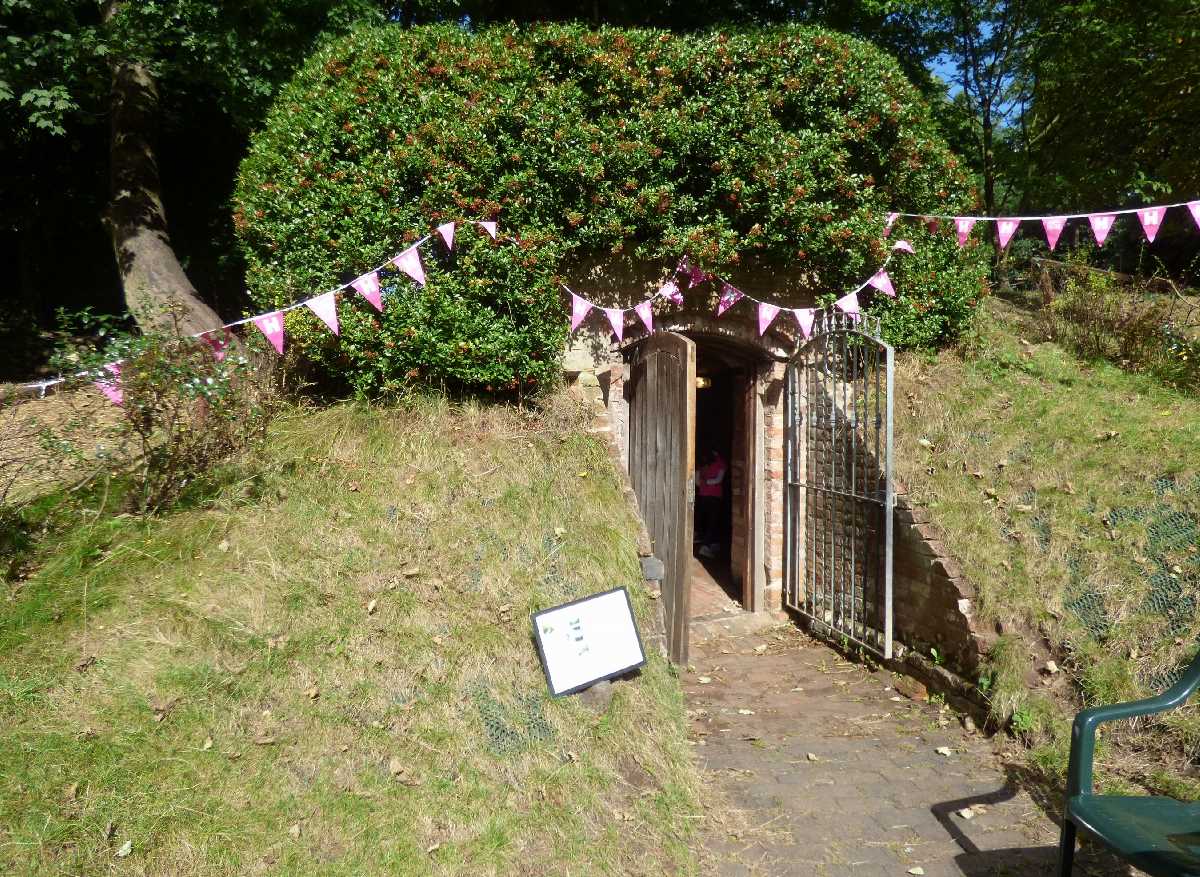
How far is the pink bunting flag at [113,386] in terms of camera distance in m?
4.83

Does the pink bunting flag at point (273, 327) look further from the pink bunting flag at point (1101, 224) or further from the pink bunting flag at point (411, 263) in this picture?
the pink bunting flag at point (1101, 224)

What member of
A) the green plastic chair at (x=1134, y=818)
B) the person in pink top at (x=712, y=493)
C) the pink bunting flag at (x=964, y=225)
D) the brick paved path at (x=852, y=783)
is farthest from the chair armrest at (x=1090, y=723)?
the person in pink top at (x=712, y=493)

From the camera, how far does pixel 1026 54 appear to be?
1277 centimetres

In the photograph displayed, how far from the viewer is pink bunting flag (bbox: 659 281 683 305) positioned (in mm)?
7316

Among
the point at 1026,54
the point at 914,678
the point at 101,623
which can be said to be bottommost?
the point at 914,678

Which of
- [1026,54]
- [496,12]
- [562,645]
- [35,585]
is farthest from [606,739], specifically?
[1026,54]

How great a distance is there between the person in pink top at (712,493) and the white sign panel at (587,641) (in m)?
5.21

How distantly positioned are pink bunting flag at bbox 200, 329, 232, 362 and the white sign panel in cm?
301

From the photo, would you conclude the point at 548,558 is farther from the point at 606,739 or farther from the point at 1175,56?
the point at 1175,56

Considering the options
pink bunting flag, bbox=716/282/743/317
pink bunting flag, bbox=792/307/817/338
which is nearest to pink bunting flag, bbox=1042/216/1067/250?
pink bunting flag, bbox=792/307/817/338

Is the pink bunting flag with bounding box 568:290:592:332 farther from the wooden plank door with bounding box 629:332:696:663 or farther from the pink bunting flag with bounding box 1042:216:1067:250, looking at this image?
the pink bunting flag with bounding box 1042:216:1067:250

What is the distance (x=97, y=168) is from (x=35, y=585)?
1021 cm

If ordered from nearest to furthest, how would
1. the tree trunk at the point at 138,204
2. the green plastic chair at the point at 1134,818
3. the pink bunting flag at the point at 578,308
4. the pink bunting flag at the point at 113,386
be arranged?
1. the green plastic chair at the point at 1134,818
2. the pink bunting flag at the point at 113,386
3. the pink bunting flag at the point at 578,308
4. the tree trunk at the point at 138,204

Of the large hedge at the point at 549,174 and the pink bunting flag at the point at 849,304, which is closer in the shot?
the large hedge at the point at 549,174
